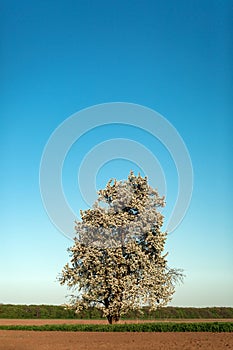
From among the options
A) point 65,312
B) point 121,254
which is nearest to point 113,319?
point 121,254

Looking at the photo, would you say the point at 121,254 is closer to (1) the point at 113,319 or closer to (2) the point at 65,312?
(1) the point at 113,319

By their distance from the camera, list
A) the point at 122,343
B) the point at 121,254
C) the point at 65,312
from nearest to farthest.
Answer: the point at 122,343 → the point at 121,254 → the point at 65,312

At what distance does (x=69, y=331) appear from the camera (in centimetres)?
4212

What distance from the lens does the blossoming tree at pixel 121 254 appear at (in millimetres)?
37688

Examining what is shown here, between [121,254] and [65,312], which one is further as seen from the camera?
[65,312]

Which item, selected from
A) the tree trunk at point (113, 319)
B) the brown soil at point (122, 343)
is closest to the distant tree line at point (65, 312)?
the tree trunk at point (113, 319)

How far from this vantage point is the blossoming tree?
37.7 m

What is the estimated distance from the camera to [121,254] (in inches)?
1479

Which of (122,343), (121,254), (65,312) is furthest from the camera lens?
(65,312)

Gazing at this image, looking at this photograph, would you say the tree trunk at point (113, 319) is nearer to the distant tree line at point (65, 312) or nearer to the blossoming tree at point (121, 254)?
the blossoming tree at point (121, 254)

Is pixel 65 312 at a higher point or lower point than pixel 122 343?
higher

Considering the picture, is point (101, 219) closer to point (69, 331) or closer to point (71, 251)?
point (71, 251)

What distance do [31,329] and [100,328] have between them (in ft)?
27.4

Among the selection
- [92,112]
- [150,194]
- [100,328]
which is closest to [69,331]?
[100,328]
